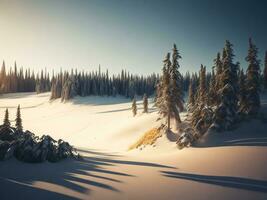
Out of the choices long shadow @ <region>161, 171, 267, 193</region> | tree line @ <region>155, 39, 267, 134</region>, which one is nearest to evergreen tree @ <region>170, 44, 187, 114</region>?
tree line @ <region>155, 39, 267, 134</region>

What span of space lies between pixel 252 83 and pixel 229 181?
973 inches

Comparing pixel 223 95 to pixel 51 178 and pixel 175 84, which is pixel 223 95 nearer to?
pixel 175 84

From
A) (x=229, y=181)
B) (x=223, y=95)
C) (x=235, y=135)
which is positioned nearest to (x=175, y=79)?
(x=223, y=95)

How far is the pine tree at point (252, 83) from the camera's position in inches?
1163

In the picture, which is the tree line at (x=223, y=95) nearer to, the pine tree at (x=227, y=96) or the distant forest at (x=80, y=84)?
the pine tree at (x=227, y=96)

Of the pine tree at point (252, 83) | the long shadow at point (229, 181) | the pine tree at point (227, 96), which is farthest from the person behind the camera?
the pine tree at point (252, 83)

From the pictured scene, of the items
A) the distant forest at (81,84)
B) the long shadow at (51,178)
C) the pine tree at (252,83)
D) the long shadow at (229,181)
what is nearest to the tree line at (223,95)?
the pine tree at (252,83)

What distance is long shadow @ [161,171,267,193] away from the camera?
9.59 meters

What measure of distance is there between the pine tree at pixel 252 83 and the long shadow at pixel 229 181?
69.6 feet

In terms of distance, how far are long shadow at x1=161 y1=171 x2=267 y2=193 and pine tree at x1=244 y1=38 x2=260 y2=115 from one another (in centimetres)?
2123

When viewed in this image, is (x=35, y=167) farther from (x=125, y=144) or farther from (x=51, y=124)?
(x=51, y=124)

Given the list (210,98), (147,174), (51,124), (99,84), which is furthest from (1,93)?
(147,174)

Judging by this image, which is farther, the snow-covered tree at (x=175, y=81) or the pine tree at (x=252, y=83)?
the snow-covered tree at (x=175, y=81)

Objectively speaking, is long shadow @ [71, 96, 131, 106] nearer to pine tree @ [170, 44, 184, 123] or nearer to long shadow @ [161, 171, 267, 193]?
pine tree @ [170, 44, 184, 123]
